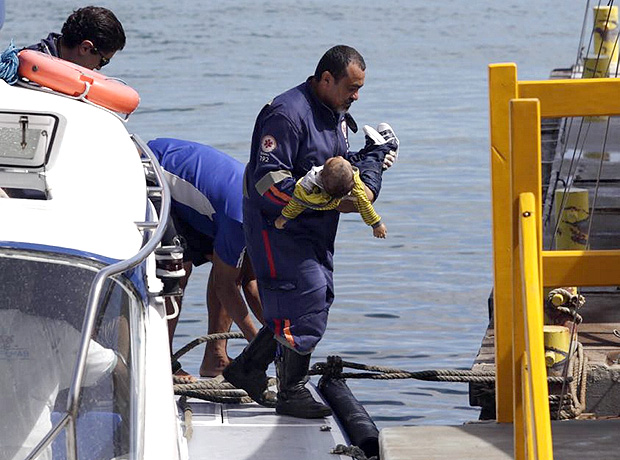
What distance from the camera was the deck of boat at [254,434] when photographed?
619cm

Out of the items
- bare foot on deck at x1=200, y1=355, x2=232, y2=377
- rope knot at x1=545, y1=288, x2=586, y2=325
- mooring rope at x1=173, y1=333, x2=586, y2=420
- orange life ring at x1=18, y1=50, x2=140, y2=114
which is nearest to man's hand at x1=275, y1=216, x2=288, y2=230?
orange life ring at x1=18, y1=50, x2=140, y2=114

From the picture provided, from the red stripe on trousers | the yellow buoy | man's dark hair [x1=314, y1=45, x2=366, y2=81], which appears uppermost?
man's dark hair [x1=314, y1=45, x2=366, y2=81]

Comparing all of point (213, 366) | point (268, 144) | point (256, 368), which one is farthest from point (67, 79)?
point (213, 366)

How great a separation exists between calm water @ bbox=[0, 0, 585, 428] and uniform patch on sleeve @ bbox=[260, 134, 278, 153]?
15.6ft

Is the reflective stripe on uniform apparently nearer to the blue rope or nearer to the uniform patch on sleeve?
the uniform patch on sleeve

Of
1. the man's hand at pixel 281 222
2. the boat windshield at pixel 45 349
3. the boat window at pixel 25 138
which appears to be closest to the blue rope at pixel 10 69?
the boat window at pixel 25 138

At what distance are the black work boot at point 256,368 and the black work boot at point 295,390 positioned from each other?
124 mm

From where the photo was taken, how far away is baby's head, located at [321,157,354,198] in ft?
19.6

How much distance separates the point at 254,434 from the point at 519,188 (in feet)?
6.71

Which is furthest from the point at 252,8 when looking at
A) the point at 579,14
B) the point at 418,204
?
the point at 418,204

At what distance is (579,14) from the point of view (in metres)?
42.3

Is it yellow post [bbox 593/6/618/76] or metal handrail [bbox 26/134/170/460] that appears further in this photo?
yellow post [bbox 593/6/618/76]

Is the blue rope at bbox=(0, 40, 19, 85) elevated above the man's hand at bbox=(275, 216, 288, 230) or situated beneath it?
elevated above

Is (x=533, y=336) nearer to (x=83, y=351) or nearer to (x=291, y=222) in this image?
(x=83, y=351)
